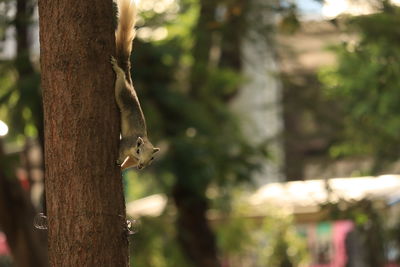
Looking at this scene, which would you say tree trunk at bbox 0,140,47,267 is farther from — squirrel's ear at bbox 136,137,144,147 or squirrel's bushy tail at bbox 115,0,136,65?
squirrel's ear at bbox 136,137,144,147

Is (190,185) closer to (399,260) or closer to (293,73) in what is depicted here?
(293,73)

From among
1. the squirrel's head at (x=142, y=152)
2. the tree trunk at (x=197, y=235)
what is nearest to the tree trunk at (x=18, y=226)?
the tree trunk at (x=197, y=235)

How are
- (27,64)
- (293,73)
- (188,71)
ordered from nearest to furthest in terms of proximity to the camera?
1. (27,64)
2. (188,71)
3. (293,73)

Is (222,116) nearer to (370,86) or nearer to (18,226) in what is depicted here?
(370,86)

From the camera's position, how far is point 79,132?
471 cm

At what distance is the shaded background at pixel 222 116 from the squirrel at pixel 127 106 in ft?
16.8

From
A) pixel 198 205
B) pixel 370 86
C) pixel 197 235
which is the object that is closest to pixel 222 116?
pixel 198 205

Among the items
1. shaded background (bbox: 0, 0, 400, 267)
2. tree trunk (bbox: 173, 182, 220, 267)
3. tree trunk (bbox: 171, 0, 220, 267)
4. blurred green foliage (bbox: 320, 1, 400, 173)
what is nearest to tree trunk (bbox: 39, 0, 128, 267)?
shaded background (bbox: 0, 0, 400, 267)

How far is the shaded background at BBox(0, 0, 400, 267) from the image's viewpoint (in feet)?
38.5

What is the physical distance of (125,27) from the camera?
16.8ft

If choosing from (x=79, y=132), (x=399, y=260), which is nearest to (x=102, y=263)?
(x=79, y=132)

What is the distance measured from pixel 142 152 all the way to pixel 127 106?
0.27 meters

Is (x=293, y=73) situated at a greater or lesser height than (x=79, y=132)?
greater

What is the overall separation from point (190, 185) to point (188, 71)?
2.07 metres
